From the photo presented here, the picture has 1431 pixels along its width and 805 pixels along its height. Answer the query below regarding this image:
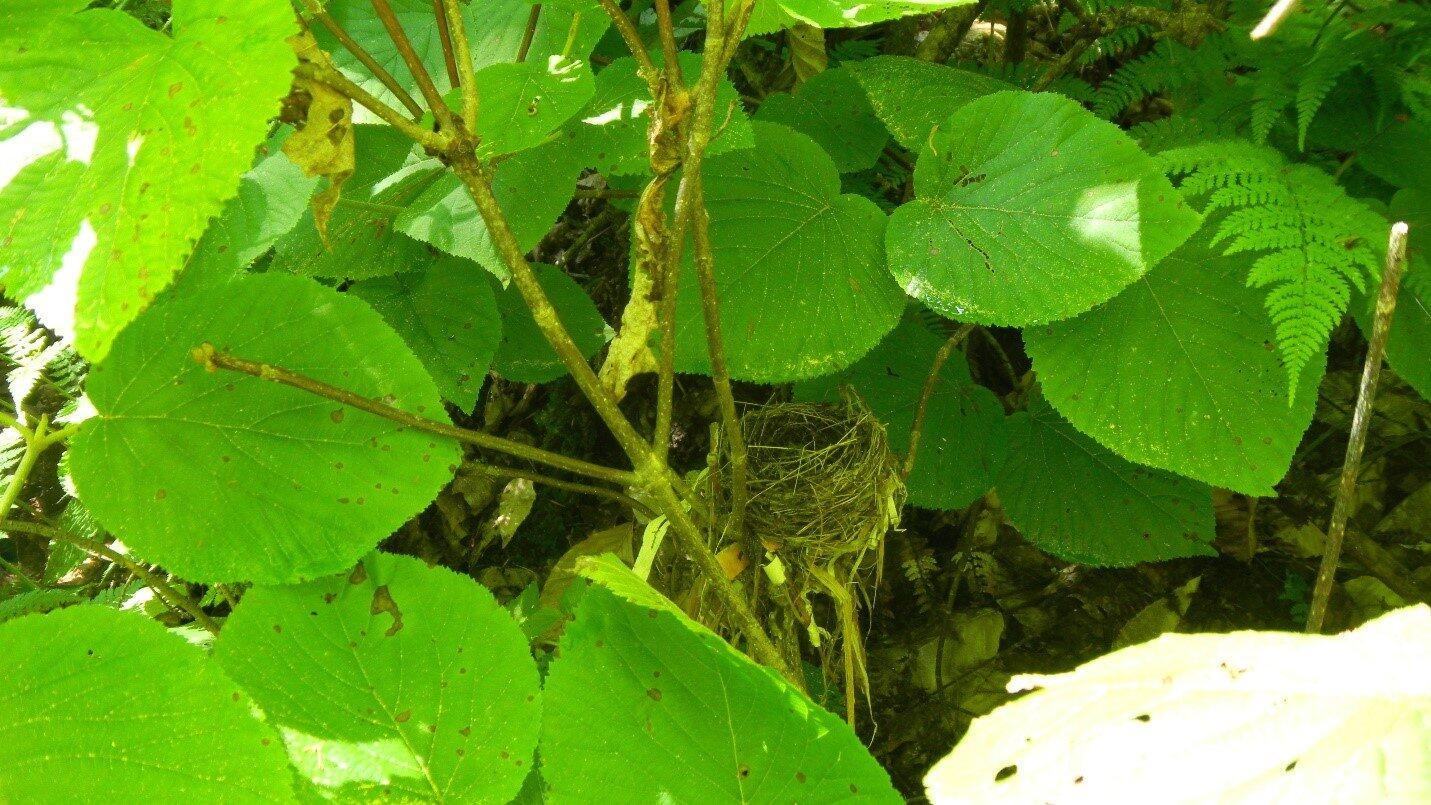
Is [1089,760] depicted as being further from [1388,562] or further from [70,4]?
[1388,562]

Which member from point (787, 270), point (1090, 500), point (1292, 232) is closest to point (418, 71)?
point (787, 270)

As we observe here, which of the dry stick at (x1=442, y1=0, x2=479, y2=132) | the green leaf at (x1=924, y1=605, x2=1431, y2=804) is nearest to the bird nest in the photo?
the dry stick at (x1=442, y1=0, x2=479, y2=132)

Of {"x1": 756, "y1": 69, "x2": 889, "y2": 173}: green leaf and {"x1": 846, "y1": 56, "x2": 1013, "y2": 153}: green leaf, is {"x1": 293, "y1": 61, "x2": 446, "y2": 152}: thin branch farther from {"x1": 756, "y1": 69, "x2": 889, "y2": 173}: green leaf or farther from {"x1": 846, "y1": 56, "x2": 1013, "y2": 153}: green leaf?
{"x1": 756, "y1": 69, "x2": 889, "y2": 173}: green leaf

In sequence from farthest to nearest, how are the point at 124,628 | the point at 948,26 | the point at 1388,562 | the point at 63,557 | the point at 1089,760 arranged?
the point at 948,26, the point at 63,557, the point at 1388,562, the point at 124,628, the point at 1089,760

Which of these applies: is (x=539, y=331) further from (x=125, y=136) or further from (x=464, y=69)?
(x=125, y=136)

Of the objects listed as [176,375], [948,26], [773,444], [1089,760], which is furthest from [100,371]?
[948,26]

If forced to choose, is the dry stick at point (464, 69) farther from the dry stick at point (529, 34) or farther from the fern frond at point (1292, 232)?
the fern frond at point (1292, 232)

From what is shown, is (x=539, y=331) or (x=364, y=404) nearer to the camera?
(x=364, y=404)
